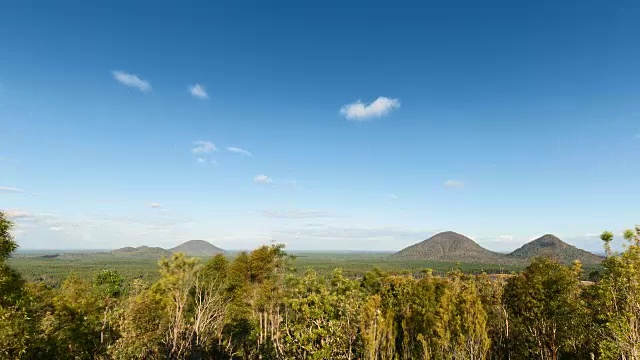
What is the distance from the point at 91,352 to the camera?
39.4 meters

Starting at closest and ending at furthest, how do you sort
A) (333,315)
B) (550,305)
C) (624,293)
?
(333,315) → (624,293) → (550,305)

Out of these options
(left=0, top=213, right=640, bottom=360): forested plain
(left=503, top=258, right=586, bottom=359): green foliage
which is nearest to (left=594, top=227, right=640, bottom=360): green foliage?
(left=0, top=213, right=640, bottom=360): forested plain

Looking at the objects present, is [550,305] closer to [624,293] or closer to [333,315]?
[624,293]

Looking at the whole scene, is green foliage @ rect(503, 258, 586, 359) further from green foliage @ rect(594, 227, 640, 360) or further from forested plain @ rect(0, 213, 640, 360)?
green foliage @ rect(594, 227, 640, 360)

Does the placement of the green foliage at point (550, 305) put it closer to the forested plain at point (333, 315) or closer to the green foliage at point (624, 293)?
the forested plain at point (333, 315)

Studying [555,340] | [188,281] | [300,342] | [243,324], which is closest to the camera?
[300,342]

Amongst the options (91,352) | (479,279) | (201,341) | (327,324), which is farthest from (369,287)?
(327,324)

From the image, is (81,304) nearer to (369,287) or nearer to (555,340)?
(369,287)

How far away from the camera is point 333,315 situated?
15070mm

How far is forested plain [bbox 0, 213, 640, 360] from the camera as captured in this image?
1636 cm

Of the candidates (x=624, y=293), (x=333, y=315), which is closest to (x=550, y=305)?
(x=624, y=293)

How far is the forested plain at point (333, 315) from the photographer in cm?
1636

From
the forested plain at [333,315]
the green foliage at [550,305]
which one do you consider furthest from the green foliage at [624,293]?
the green foliage at [550,305]

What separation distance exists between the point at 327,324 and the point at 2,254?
17577mm
